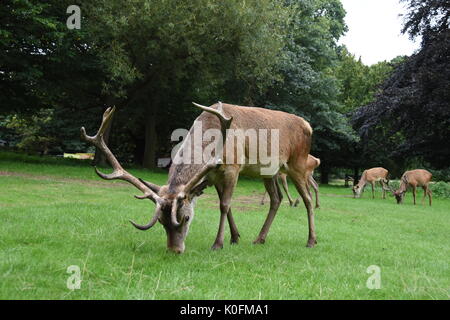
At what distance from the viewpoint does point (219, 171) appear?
5.92m

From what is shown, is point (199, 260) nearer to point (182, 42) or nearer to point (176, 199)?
point (176, 199)

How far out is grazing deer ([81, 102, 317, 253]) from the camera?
5.10 meters

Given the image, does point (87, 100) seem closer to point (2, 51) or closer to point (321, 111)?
point (2, 51)

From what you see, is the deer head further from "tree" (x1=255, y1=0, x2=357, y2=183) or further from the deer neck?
"tree" (x1=255, y1=0, x2=357, y2=183)

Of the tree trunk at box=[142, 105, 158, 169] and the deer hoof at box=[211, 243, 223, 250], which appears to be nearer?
the deer hoof at box=[211, 243, 223, 250]

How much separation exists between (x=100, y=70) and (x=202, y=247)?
1829 cm

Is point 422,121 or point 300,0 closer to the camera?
point 422,121

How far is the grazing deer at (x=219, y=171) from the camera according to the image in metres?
5.10

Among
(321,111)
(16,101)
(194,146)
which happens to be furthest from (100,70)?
(194,146)

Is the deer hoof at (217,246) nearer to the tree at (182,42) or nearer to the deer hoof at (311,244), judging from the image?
the deer hoof at (311,244)

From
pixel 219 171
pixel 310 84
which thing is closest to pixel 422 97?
pixel 310 84

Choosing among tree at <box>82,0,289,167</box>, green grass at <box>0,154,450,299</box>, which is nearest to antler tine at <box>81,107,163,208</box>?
green grass at <box>0,154,450,299</box>

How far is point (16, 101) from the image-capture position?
71.5ft

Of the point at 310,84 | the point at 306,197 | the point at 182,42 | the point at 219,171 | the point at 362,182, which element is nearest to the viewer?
the point at 219,171
